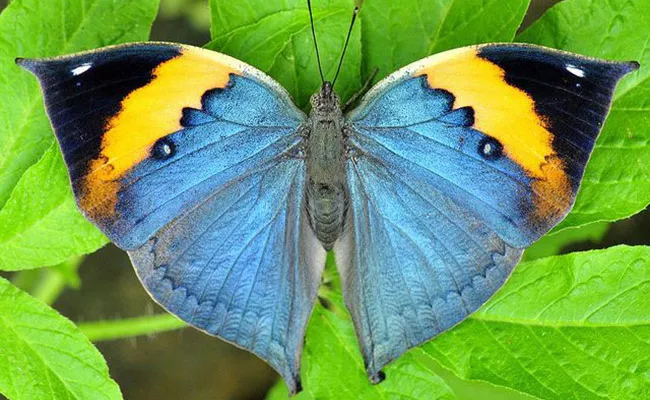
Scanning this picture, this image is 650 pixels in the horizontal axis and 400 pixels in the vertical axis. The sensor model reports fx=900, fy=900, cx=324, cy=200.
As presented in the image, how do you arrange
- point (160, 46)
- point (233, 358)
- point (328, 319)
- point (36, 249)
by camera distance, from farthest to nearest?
point (233, 358)
point (328, 319)
point (36, 249)
point (160, 46)

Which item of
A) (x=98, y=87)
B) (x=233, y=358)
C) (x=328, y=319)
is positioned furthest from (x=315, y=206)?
(x=233, y=358)

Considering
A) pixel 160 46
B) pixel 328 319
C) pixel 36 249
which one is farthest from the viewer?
pixel 328 319

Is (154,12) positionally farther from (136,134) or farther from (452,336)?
(452,336)

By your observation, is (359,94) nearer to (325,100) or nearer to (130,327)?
(325,100)

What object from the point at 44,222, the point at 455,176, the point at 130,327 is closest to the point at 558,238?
the point at 455,176

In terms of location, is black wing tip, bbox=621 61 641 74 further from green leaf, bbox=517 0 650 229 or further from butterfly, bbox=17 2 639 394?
green leaf, bbox=517 0 650 229

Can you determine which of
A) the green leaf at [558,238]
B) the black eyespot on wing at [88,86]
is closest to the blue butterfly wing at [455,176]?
the black eyespot on wing at [88,86]
